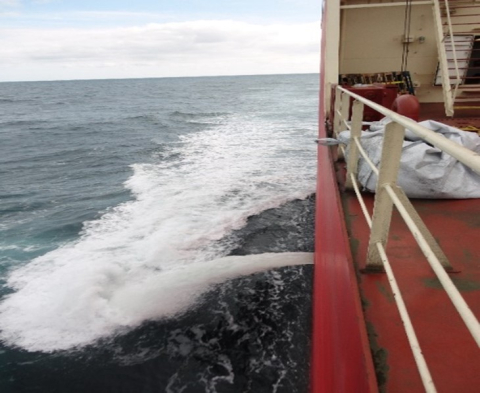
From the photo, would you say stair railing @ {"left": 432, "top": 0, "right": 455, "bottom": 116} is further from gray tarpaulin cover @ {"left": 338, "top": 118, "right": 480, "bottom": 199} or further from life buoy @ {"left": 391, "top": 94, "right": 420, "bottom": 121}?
gray tarpaulin cover @ {"left": 338, "top": 118, "right": 480, "bottom": 199}

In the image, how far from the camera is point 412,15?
900 cm

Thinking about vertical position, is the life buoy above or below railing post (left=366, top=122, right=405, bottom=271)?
above

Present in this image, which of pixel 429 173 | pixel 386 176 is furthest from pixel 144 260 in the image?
pixel 386 176

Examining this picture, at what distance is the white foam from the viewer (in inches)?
216

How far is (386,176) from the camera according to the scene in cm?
189

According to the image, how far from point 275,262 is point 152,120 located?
2565 cm

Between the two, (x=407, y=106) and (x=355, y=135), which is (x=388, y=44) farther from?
(x=355, y=135)

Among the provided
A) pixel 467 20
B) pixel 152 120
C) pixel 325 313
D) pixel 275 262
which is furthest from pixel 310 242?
pixel 152 120

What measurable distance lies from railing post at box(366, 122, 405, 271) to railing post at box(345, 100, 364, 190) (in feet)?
4.43

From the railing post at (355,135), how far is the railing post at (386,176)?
1.35 m

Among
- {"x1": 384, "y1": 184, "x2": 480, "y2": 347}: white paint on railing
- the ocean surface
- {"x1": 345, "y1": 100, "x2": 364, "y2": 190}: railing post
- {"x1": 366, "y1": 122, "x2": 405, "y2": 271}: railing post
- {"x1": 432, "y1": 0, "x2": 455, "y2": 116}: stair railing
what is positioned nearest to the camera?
{"x1": 384, "y1": 184, "x2": 480, "y2": 347}: white paint on railing

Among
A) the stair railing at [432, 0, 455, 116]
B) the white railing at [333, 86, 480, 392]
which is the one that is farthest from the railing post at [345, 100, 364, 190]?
the stair railing at [432, 0, 455, 116]

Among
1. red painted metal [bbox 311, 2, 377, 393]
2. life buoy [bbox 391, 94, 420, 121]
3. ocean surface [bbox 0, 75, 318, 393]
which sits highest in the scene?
life buoy [bbox 391, 94, 420, 121]

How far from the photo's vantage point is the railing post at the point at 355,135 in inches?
123
